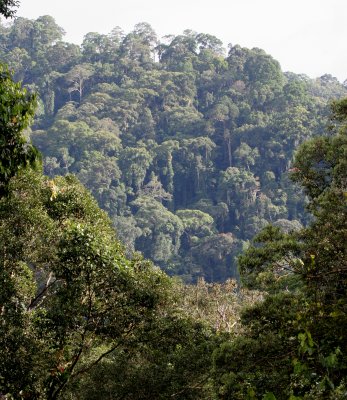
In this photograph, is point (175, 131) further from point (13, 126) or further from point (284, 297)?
point (13, 126)

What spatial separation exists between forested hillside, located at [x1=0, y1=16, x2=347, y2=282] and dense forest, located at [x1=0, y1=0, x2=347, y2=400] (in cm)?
25

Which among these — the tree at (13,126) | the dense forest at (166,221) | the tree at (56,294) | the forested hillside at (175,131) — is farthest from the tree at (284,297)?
the forested hillside at (175,131)

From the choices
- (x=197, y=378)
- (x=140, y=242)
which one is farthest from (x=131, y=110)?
(x=197, y=378)

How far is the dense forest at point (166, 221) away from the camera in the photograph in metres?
8.27

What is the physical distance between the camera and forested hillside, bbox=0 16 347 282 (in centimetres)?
7050

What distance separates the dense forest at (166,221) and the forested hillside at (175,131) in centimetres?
25

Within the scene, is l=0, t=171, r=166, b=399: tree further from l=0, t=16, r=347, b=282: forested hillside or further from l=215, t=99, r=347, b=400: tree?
l=0, t=16, r=347, b=282: forested hillside

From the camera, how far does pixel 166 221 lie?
69.9 metres

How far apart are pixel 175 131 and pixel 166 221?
1937 cm

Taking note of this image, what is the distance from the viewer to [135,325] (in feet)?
34.1

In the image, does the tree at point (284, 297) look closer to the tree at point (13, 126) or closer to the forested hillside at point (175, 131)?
the tree at point (13, 126)

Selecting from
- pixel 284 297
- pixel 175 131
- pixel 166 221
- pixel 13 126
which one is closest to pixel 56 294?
pixel 284 297

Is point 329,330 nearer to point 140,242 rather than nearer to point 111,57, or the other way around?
point 140,242

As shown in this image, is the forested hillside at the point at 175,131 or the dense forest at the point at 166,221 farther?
the forested hillside at the point at 175,131
